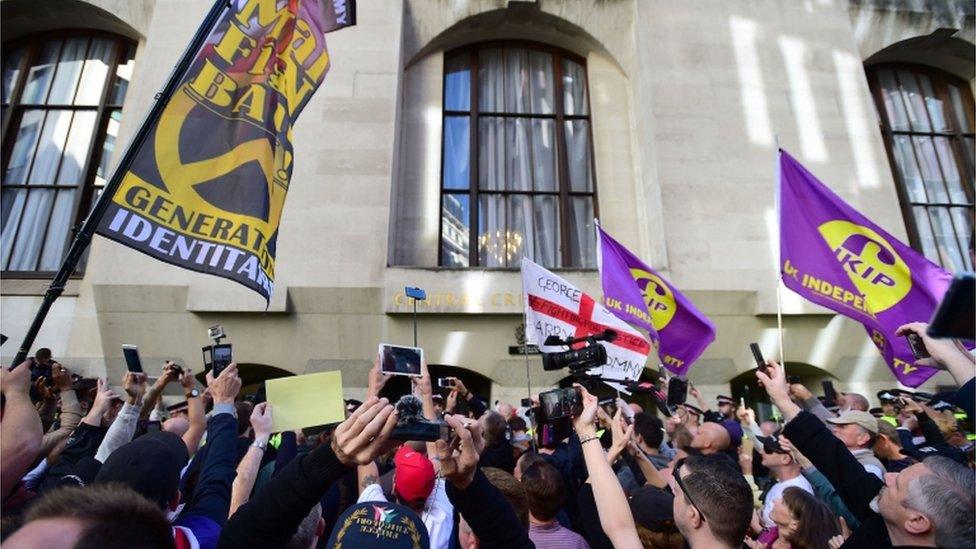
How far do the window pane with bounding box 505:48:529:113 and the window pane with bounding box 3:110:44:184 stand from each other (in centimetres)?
1008

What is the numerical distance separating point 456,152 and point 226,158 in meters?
8.39

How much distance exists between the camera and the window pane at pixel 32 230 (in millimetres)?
11344

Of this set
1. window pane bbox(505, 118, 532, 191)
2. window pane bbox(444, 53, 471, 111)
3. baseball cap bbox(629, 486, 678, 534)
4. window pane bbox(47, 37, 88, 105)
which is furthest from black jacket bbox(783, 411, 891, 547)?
window pane bbox(47, 37, 88, 105)

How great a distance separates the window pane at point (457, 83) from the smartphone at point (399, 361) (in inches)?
416

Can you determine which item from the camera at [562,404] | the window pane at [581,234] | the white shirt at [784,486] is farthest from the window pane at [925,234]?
the camera at [562,404]

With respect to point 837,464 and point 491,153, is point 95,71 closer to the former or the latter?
point 491,153

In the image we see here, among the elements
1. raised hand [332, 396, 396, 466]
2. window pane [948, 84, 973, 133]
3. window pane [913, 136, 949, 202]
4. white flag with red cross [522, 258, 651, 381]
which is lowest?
raised hand [332, 396, 396, 466]

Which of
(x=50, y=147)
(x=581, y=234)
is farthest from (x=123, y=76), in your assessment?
(x=581, y=234)

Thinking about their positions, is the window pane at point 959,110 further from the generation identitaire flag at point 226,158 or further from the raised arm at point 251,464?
the raised arm at point 251,464

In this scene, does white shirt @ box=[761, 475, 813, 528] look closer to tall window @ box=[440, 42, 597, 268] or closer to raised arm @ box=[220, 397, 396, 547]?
raised arm @ box=[220, 397, 396, 547]

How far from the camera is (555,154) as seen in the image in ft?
41.4

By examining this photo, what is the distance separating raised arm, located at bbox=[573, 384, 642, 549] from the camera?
2.47 meters

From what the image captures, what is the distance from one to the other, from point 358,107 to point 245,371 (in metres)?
5.41

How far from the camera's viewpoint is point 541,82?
1320 cm
